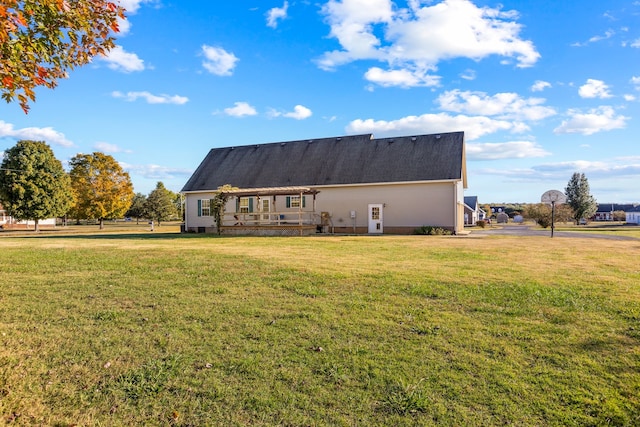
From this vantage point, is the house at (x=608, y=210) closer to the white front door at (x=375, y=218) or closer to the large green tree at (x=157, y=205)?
the white front door at (x=375, y=218)

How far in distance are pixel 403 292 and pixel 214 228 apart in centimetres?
2304

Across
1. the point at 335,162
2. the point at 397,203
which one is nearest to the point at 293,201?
the point at 335,162

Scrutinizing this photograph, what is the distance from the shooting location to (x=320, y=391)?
3910mm

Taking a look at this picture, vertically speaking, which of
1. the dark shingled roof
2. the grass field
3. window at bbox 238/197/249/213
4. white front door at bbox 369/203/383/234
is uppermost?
the dark shingled roof

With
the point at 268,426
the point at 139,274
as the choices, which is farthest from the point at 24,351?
the point at 139,274

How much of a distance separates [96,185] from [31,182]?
5.82 metres

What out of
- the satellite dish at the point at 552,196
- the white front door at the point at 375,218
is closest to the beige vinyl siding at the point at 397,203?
the white front door at the point at 375,218

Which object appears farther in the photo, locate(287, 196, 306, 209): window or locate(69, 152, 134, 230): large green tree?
locate(69, 152, 134, 230): large green tree

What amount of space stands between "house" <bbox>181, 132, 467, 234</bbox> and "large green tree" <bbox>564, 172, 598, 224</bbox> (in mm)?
39738

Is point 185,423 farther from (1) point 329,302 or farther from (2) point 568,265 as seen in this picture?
(2) point 568,265

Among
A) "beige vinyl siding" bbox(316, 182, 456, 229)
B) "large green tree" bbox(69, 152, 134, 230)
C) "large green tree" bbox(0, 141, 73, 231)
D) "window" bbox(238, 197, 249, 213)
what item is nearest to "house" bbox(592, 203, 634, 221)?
"beige vinyl siding" bbox(316, 182, 456, 229)

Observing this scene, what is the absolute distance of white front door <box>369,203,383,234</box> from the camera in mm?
25172

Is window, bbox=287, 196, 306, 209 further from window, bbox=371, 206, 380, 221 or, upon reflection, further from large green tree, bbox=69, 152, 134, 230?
large green tree, bbox=69, 152, 134, 230

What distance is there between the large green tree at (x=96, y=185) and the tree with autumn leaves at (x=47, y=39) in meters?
41.9
